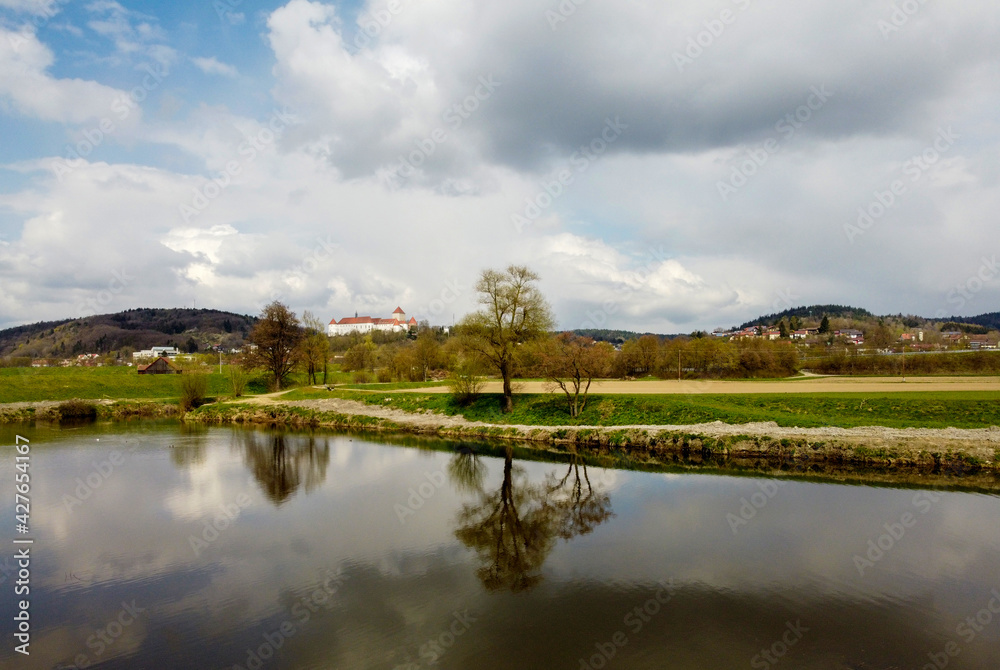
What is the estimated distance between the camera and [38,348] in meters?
147

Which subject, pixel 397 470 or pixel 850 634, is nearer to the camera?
pixel 850 634

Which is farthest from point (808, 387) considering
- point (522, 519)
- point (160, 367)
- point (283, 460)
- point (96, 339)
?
point (96, 339)

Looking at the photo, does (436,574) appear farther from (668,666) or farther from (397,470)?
(397,470)

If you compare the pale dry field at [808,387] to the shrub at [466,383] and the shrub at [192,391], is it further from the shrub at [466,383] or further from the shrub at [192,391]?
the shrub at [192,391]

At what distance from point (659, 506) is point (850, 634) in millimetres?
7789

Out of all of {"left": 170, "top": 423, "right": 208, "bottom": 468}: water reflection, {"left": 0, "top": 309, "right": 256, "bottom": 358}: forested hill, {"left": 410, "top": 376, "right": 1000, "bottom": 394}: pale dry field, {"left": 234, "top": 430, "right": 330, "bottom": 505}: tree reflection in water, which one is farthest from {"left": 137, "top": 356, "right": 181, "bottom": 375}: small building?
{"left": 0, "top": 309, "right": 256, "bottom": 358}: forested hill

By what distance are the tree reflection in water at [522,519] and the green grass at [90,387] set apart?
143 ft

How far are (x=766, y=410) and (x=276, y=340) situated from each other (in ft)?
152

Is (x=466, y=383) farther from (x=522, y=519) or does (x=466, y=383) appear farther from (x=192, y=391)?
(x=192, y=391)

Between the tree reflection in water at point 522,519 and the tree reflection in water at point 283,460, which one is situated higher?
the tree reflection in water at point 283,460

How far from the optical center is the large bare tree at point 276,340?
54125 millimetres

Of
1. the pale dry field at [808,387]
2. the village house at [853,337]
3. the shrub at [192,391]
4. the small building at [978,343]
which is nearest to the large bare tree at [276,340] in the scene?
the shrub at [192,391]

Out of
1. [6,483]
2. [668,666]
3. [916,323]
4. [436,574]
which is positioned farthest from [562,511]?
[916,323]

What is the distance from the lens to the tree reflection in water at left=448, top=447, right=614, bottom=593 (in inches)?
487
